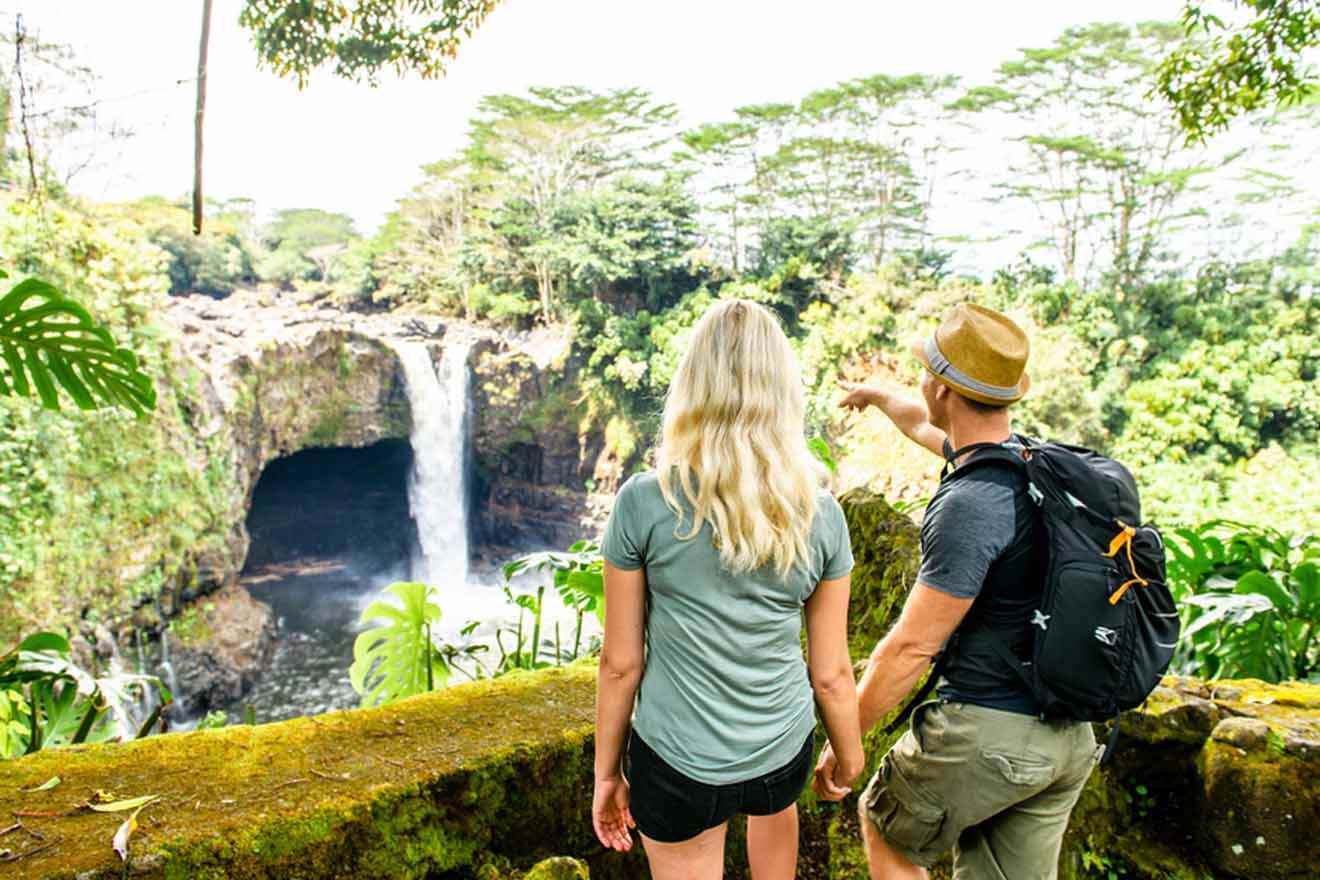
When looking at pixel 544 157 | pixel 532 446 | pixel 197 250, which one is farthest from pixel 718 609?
pixel 197 250

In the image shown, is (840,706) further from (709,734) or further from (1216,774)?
(1216,774)

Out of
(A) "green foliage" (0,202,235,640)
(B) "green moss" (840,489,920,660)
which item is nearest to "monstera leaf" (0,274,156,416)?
(B) "green moss" (840,489,920,660)

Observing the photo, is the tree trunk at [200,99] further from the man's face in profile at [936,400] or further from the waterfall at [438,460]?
the waterfall at [438,460]

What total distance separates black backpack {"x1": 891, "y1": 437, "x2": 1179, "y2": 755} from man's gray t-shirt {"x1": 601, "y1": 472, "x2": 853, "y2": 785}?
0.89ft

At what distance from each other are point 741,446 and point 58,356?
144 centimetres

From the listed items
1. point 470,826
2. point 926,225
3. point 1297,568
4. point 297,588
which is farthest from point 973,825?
point 926,225

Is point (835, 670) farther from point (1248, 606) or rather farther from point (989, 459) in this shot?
point (1248, 606)

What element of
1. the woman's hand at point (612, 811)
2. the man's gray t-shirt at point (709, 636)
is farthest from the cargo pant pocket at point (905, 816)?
the woman's hand at point (612, 811)

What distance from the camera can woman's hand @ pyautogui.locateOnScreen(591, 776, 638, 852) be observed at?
1064 millimetres

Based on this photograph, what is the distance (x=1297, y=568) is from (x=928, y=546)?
1801mm

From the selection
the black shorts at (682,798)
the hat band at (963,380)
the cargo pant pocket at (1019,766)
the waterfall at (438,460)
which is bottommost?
the waterfall at (438,460)

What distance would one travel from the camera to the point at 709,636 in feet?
3.30

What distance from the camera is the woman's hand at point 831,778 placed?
112cm

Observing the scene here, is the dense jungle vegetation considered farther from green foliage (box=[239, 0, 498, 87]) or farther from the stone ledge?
the stone ledge
